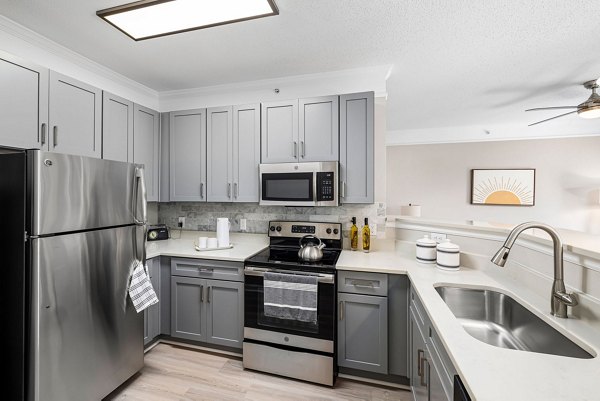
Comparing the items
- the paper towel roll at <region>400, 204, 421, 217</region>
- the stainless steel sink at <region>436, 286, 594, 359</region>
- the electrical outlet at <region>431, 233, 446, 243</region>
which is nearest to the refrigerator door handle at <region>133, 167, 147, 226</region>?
the stainless steel sink at <region>436, 286, 594, 359</region>

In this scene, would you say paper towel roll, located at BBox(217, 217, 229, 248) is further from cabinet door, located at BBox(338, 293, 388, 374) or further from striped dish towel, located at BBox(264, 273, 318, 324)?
cabinet door, located at BBox(338, 293, 388, 374)

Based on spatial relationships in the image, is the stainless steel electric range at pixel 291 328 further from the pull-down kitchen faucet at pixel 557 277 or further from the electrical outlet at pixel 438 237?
the pull-down kitchen faucet at pixel 557 277

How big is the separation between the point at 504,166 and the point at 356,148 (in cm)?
339

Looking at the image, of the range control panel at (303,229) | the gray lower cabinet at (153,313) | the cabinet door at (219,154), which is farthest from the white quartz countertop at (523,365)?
the gray lower cabinet at (153,313)

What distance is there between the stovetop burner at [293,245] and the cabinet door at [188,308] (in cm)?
58

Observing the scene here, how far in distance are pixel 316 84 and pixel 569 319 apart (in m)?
2.32

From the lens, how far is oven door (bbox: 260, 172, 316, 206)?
237 cm

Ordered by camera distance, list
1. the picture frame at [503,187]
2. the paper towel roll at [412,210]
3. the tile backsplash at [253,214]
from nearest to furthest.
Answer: the tile backsplash at [253,214]
the picture frame at [503,187]
the paper towel roll at [412,210]

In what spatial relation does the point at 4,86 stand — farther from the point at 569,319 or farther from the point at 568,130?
the point at 568,130

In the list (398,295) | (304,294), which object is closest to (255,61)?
(304,294)

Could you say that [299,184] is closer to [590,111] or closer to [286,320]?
[286,320]

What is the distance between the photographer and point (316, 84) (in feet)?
8.34

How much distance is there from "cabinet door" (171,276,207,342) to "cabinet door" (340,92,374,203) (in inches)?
57.5

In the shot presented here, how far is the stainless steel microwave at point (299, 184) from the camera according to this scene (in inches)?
91.7
